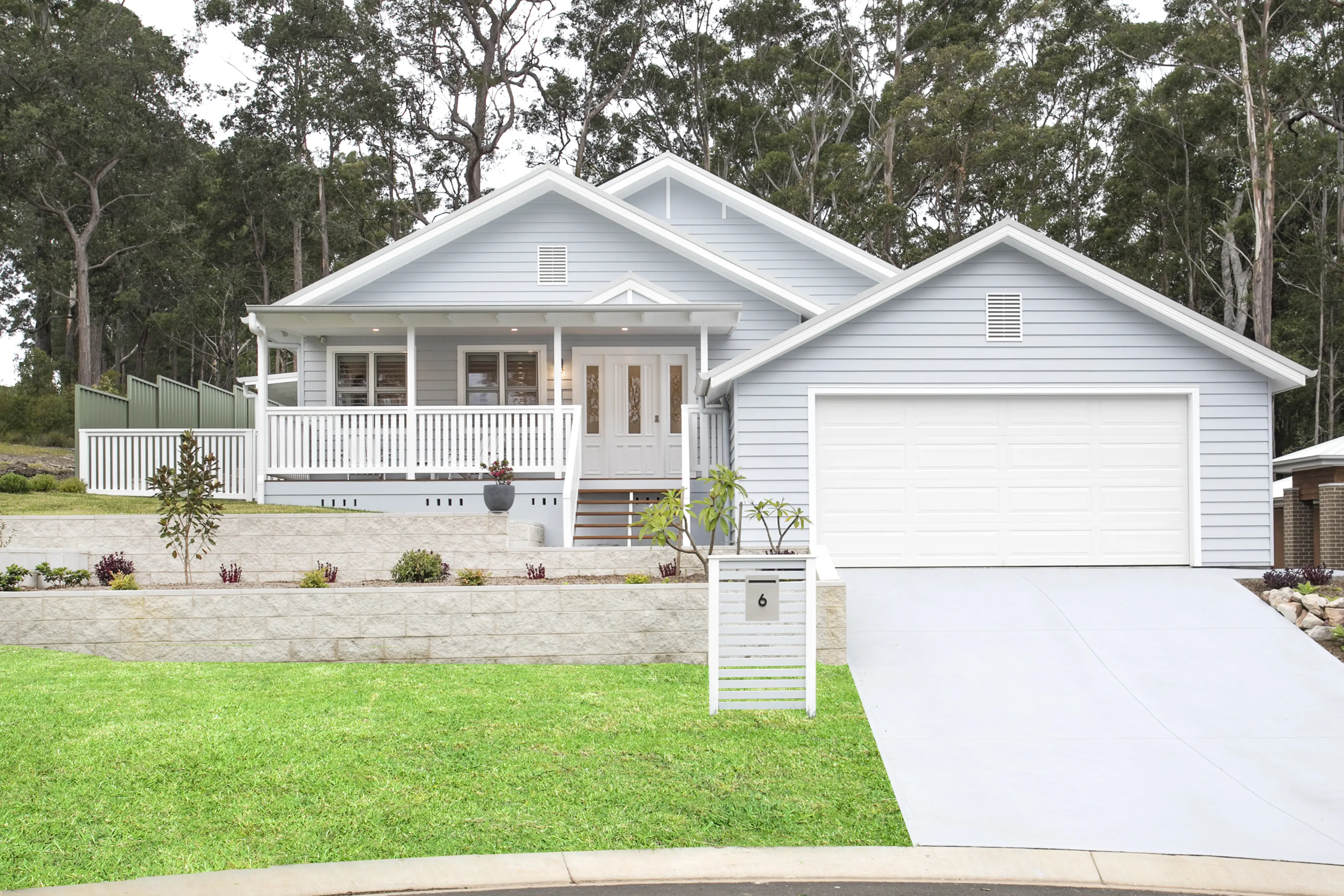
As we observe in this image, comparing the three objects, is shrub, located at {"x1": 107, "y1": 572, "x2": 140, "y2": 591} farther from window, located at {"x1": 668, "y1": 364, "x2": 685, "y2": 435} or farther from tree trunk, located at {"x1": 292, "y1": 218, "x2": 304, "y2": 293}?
tree trunk, located at {"x1": 292, "y1": 218, "x2": 304, "y2": 293}

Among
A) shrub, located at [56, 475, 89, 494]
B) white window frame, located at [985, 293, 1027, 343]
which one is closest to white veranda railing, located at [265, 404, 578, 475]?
shrub, located at [56, 475, 89, 494]

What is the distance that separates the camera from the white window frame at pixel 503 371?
58.7 ft

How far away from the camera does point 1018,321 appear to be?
530 inches

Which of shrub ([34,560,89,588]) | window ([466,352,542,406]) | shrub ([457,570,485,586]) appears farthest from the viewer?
window ([466,352,542,406])

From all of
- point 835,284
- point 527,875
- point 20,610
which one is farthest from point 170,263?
point 527,875

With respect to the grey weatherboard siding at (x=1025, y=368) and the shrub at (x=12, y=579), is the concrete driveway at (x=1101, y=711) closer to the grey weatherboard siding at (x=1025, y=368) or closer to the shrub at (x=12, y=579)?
the grey weatherboard siding at (x=1025, y=368)

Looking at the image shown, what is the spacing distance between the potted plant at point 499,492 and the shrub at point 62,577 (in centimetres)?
455

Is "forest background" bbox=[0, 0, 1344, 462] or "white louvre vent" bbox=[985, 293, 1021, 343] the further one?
"forest background" bbox=[0, 0, 1344, 462]

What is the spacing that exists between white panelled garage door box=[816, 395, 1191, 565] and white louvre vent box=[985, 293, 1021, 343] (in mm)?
719

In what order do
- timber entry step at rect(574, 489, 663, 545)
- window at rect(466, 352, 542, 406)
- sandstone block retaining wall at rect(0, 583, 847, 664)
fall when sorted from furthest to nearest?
window at rect(466, 352, 542, 406), timber entry step at rect(574, 489, 663, 545), sandstone block retaining wall at rect(0, 583, 847, 664)

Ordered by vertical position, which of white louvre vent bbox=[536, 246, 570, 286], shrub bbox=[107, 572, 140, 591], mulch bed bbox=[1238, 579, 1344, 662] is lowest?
mulch bed bbox=[1238, 579, 1344, 662]

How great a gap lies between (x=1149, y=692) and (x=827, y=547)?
15.8 ft

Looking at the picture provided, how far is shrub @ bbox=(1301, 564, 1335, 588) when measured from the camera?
1173cm

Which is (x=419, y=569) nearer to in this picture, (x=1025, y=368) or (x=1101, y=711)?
(x=1101, y=711)
